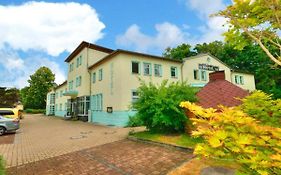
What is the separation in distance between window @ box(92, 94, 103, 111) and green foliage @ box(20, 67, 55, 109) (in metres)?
41.3

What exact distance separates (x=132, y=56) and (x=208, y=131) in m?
19.0

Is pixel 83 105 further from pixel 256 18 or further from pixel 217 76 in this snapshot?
pixel 256 18

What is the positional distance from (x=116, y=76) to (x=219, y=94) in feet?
38.1

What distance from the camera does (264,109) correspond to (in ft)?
17.3

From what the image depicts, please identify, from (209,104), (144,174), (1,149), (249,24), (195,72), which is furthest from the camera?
(195,72)

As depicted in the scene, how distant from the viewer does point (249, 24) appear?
22.7 feet

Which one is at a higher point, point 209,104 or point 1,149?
point 209,104

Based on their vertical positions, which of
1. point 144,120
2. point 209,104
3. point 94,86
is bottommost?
point 144,120

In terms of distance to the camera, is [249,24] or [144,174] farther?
[249,24]

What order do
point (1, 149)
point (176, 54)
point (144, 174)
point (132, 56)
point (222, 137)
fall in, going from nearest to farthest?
point (222, 137)
point (144, 174)
point (1, 149)
point (132, 56)
point (176, 54)

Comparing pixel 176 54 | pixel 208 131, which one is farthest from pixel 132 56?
pixel 176 54

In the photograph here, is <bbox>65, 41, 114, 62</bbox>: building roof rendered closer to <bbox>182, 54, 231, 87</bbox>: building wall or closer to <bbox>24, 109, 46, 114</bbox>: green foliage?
<bbox>182, 54, 231, 87</bbox>: building wall

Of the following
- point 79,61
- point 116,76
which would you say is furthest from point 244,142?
point 79,61

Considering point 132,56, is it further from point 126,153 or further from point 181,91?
point 126,153
